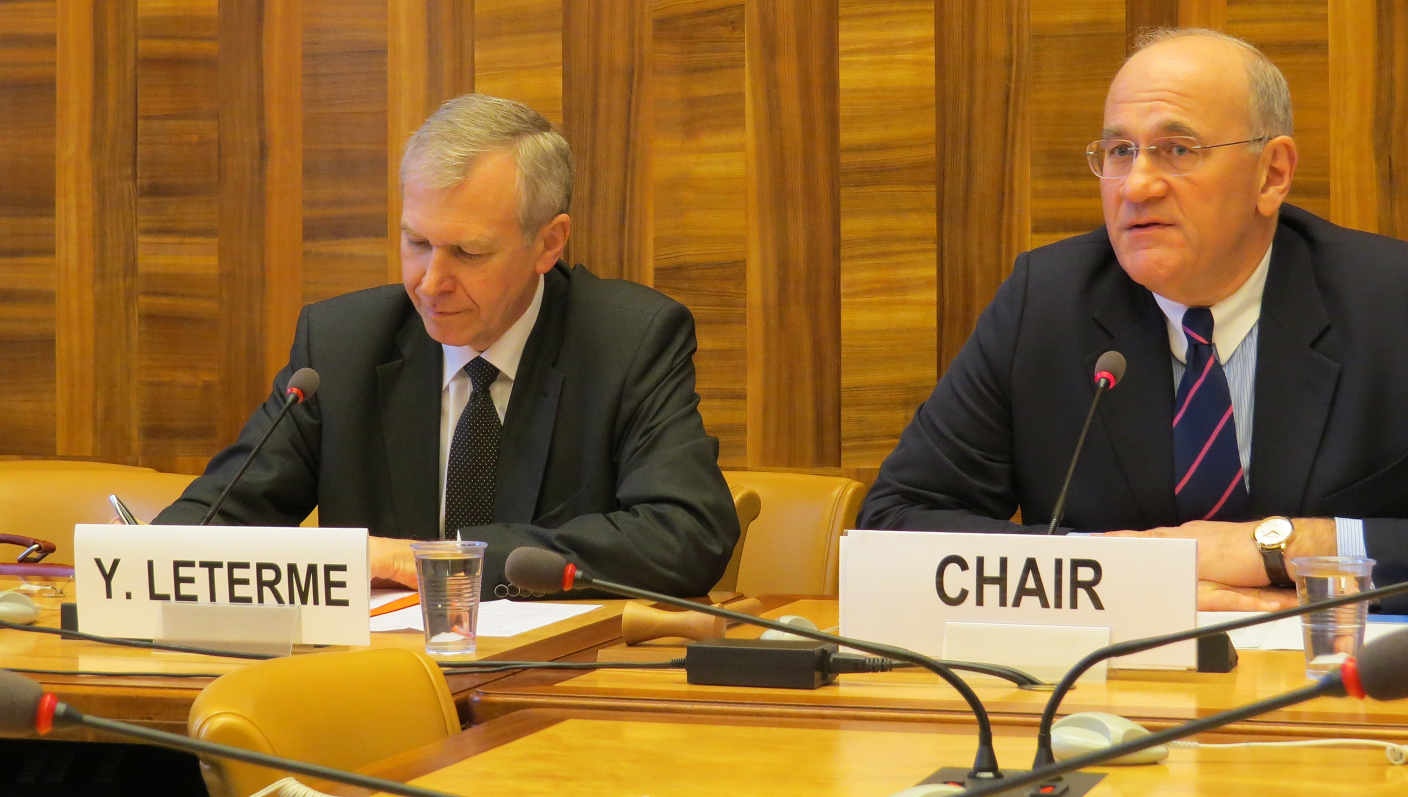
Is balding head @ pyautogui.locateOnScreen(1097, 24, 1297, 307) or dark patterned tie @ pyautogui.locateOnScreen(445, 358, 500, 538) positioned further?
dark patterned tie @ pyautogui.locateOnScreen(445, 358, 500, 538)

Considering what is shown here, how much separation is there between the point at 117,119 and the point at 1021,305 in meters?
2.53

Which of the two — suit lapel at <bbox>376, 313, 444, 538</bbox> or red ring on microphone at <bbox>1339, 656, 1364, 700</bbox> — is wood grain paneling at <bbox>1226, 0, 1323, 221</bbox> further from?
red ring on microphone at <bbox>1339, 656, 1364, 700</bbox>

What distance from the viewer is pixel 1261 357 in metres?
2.24

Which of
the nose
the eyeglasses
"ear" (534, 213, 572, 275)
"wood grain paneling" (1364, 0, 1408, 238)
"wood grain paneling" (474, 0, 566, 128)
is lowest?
the nose

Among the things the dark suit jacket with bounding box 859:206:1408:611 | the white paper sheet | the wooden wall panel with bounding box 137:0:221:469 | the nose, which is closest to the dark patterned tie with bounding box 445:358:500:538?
the nose

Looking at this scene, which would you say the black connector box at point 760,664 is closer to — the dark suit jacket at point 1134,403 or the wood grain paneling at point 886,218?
the dark suit jacket at point 1134,403

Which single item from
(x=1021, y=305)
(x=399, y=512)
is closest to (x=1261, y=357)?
(x=1021, y=305)

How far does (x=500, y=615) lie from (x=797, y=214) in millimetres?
1701

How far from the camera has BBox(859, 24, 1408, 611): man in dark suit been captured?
2207 mm

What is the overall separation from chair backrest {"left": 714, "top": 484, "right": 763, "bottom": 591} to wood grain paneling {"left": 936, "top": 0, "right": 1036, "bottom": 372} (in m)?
0.87

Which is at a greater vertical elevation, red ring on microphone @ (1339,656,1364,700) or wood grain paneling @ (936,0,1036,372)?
wood grain paneling @ (936,0,1036,372)

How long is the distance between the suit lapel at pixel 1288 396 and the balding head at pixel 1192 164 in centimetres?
12

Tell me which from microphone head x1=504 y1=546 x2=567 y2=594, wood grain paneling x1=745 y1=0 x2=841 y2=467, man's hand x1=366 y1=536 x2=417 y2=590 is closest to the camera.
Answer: microphone head x1=504 y1=546 x2=567 y2=594

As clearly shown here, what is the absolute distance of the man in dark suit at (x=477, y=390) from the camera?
244 centimetres
